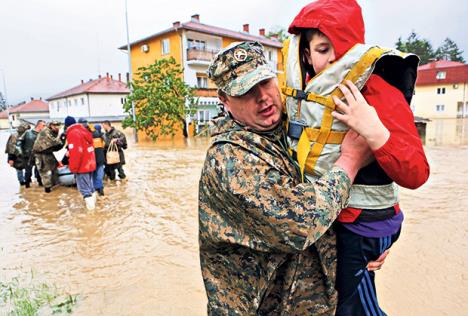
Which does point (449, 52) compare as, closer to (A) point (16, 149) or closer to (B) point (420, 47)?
(B) point (420, 47)

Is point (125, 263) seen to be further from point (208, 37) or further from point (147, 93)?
point (208, 37)

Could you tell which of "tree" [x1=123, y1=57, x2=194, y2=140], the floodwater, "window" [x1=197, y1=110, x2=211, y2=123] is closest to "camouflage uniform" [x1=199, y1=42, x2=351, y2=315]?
the floodwater

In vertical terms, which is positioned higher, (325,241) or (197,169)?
(325,241)

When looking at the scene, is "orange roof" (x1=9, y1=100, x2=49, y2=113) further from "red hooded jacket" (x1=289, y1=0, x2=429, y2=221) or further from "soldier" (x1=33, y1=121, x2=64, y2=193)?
"red hooded jacket" (x1=289, y1=0, x2=429, y2=221)

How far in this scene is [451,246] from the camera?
521 cm

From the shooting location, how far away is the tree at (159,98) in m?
22.3

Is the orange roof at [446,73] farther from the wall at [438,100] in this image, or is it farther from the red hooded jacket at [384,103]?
the red hooded jacket at [384,103]

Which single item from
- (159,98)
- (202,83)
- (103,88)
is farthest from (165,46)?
(103,88)

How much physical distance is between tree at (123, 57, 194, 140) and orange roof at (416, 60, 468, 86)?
32855 mm

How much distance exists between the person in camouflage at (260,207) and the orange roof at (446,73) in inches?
1863

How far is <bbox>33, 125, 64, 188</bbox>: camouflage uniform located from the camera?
8.73m

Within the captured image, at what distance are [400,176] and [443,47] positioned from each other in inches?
3262

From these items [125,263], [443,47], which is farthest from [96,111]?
[443,47]

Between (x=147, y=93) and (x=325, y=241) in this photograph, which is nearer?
(x=325, y=241)
